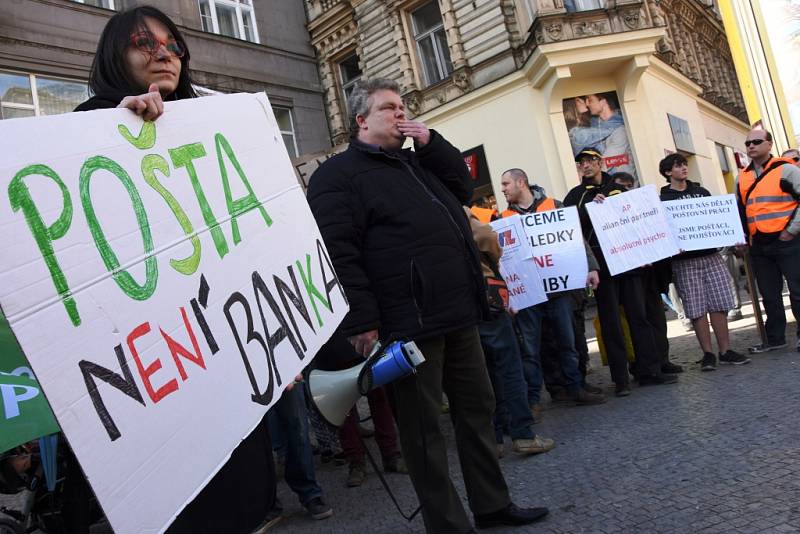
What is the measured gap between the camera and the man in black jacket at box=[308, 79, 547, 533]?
2576 millimetres

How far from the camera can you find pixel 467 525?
2566 mm

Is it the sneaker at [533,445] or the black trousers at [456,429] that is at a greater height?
the black trousers at [456,429]

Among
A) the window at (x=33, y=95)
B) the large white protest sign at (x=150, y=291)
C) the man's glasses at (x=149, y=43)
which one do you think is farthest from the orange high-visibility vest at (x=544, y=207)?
the window at (x=33, y=95)

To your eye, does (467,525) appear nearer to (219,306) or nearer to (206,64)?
(219,306)

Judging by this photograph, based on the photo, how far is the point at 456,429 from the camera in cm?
288

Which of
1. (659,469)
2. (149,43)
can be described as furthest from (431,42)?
(149,43)

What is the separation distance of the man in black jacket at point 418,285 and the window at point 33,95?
1226 centimetres

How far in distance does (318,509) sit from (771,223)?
4.62 m

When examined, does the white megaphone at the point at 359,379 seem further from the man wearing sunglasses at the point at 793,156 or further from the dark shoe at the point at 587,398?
the man wearing sunglasses at the point at 793,156

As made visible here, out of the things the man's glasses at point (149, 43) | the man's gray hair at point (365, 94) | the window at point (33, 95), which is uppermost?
the window at point (33, 95)

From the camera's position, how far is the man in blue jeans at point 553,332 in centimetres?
493

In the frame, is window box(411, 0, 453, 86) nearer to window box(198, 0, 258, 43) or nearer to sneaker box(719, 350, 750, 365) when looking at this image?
window box(198, 0, 258, 43)

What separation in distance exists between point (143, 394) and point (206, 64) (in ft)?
55.8

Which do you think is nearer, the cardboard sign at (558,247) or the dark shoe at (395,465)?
the dark shoe at (395,465)
